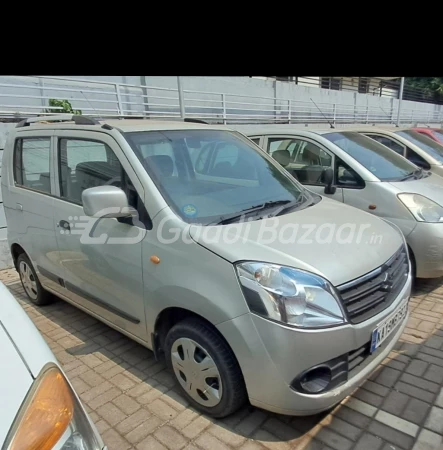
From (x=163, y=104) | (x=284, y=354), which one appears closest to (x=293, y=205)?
(x=284, y=354)

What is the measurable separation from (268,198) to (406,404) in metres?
1.56

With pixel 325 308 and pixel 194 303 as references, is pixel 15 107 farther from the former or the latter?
pixel 325 308

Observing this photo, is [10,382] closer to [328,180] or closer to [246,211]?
[246,211]

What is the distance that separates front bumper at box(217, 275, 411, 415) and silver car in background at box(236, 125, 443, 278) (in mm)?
1945

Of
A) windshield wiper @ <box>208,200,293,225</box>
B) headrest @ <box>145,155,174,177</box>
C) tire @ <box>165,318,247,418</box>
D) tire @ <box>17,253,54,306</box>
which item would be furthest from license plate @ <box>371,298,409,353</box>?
tire @ <box>17,253,54,306</box>

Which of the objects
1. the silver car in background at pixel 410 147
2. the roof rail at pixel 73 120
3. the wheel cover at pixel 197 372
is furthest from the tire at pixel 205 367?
the silver car in background at pixel 410 147

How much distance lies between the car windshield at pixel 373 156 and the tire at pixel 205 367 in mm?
2830

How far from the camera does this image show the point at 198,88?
1234 centimetres

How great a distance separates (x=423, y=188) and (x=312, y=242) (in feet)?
8.15

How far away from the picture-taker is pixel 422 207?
3533 mm

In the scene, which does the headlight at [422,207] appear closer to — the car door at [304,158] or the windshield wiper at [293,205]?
the car door at [304,158]

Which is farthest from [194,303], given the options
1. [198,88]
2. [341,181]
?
[198,88]

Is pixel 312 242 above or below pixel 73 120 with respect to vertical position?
below

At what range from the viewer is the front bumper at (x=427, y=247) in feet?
11.0
